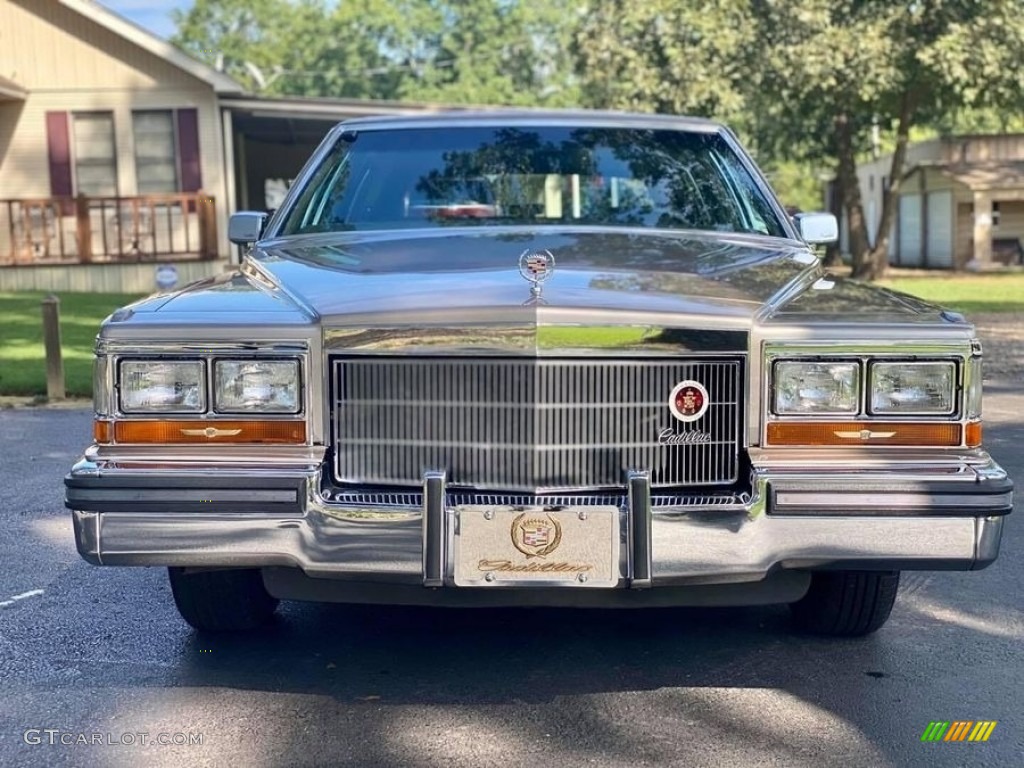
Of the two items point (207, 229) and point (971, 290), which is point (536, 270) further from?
point (971, 290)

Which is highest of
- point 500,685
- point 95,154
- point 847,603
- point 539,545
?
point 95,154

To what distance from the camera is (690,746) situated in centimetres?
323

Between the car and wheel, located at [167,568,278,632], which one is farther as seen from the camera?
wheel, located at [167,568,278,632]

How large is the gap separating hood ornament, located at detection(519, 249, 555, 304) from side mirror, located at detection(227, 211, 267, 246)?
1757 millimetres

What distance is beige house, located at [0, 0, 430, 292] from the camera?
1989 centimetres

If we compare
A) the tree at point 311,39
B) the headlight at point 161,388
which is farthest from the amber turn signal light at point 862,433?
the tree at point 311,39

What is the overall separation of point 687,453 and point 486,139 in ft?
7.34

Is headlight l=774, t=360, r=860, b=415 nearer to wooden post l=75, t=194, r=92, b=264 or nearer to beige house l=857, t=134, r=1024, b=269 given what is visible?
wooden post l=75, t=194, r=92, b=264

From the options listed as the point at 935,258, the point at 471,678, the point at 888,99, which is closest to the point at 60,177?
the point at 888,99

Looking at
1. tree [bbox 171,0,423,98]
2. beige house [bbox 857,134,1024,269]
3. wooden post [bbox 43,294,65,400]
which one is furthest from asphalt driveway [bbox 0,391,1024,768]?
tree [bbox 171,0,423,98]

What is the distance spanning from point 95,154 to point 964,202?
989 inches

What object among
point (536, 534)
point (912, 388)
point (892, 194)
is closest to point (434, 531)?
point (536, 534)

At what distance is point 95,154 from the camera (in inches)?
816

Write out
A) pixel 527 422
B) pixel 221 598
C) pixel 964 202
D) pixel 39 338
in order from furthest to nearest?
1. pixel 964 202
2. pixel 39 338
3. pixel 221 598
4. pixel 527 422
